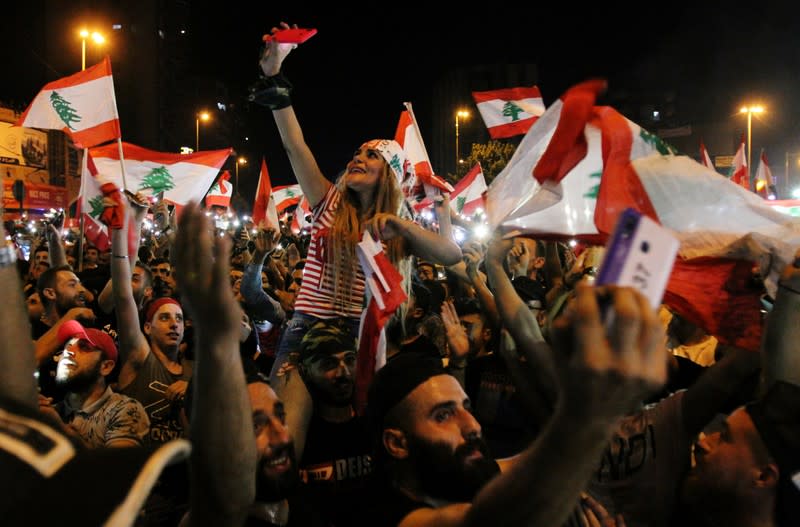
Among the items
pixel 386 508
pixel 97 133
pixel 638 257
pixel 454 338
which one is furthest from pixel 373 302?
pixel 97 133

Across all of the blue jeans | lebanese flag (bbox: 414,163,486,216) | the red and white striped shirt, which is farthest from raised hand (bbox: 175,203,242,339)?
lebanese flag (bbox: 414,163,486,216)

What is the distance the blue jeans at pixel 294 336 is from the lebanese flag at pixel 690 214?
53.2 inches

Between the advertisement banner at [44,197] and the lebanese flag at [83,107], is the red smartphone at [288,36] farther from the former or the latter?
the advertisement banner at [44,197]

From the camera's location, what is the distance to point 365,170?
3781 mm

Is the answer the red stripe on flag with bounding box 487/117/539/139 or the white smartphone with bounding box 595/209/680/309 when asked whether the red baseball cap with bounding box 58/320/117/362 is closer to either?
the white smartphone with bounding box 595/209/680/309

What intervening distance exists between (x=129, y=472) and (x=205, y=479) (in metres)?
0.70

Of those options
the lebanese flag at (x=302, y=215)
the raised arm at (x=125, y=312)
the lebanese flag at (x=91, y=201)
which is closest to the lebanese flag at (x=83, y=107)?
the lebanese flag at (x=91, y=201)

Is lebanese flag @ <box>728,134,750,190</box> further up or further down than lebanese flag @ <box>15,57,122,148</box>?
further down

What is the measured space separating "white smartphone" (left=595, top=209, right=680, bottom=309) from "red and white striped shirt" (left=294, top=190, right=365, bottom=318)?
259cm

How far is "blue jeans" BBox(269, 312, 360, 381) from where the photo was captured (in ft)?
11.3

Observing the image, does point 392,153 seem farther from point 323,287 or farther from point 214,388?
point 214,388

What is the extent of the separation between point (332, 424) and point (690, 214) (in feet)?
6.62

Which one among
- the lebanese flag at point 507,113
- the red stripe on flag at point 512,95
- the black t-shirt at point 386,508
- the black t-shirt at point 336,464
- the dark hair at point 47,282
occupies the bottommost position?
the black t-shirt at point 336,464

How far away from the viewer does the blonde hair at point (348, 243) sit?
3627 millimetres
